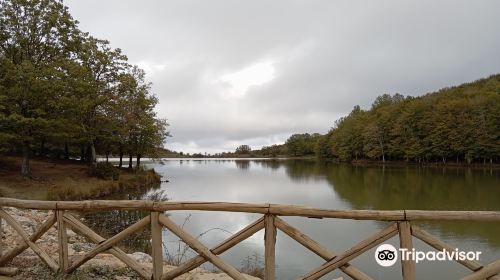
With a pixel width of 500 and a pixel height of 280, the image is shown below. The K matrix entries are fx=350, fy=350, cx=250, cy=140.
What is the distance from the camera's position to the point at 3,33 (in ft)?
66.1

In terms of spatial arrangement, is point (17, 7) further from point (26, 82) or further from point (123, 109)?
point (123, 109)

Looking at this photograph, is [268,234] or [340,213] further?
[268,234]

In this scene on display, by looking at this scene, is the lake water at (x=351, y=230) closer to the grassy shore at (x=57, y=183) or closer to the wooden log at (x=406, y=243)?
the wooden log at (x=406, y=243)

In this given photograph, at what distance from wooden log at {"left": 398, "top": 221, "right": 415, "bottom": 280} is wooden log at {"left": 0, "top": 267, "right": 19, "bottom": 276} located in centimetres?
496

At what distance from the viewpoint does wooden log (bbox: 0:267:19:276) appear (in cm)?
480

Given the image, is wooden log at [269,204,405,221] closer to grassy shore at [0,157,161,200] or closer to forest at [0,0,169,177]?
grassy shore at [0,157,161,200]

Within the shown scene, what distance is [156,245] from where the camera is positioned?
4.17 meters

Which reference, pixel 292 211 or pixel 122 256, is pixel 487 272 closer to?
pixel 292 211

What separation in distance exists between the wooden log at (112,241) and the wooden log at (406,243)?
2801 mm

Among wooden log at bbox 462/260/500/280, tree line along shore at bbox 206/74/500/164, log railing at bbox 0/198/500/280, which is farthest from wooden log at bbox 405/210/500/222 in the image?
tree line along shore at bbox 206/74/500/164

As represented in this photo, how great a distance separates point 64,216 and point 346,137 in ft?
270

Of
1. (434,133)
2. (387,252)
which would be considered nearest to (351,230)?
(387,252)

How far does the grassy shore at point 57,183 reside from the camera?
16734 mm

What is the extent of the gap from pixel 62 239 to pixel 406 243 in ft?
13.6
